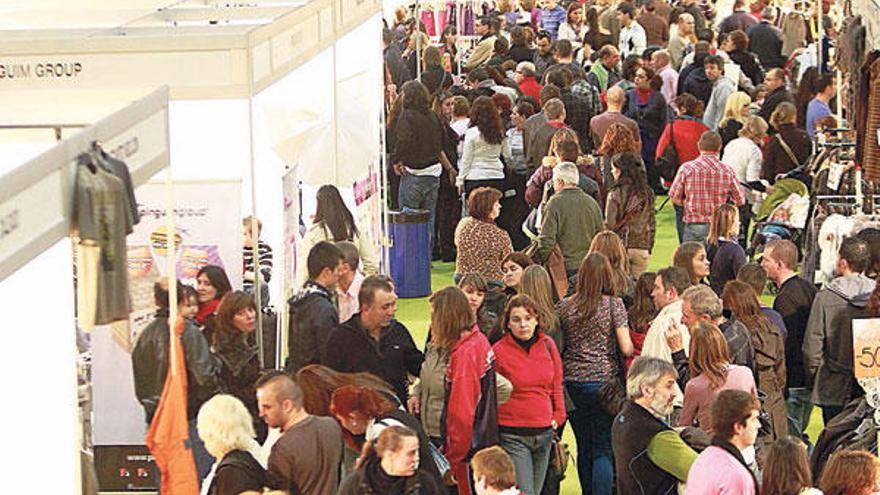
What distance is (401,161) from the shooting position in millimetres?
11930

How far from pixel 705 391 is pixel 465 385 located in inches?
36.9

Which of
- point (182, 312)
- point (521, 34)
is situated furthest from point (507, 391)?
point (521, 34)

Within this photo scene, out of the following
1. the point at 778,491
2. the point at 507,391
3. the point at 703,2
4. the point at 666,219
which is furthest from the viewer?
the point at 703,2

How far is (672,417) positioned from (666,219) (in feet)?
24.4

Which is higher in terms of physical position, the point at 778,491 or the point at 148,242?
the point at 148,242

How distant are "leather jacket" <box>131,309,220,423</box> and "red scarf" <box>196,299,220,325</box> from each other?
14cm

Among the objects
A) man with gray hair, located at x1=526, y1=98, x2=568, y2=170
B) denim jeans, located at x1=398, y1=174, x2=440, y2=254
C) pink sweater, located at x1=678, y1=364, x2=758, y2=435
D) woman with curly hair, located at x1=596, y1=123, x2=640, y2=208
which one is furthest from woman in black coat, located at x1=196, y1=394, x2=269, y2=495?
denim jeans, located at x1=398, y1=174, x2=440, y2=254

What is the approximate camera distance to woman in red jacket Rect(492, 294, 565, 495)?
23.5 ft

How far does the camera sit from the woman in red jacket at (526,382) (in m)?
7.16

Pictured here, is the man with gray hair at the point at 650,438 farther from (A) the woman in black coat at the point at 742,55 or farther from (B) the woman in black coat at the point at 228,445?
(A) the woman in black coat at the point at 742,55

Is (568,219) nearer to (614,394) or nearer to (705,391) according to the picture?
(614,394)

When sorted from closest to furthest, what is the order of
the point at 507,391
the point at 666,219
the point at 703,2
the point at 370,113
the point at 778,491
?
1. the point at 778,491
2. the point at 507,391
3. the point at 370,113
4. the point at 666,219
5. the point at 703,2

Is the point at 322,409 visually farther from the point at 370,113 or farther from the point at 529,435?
the point at 370,113

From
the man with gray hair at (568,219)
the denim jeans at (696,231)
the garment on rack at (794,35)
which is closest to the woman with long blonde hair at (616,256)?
the man with gray hair at (568,219)
